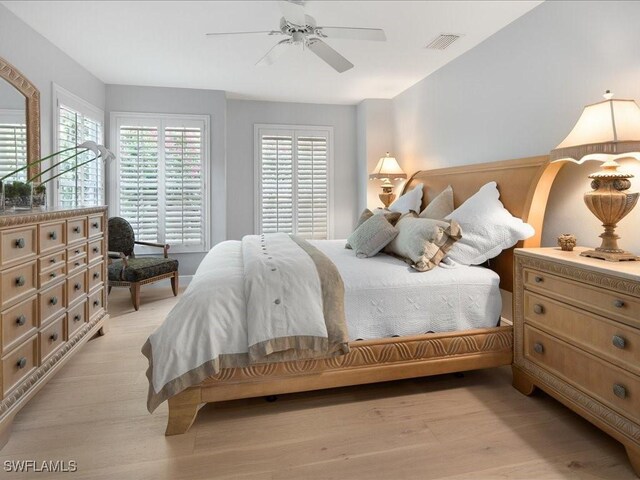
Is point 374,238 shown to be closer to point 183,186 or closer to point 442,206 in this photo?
point 442,206

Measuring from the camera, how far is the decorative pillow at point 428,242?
8.01 ft

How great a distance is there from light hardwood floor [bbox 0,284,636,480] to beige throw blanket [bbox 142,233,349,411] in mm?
313

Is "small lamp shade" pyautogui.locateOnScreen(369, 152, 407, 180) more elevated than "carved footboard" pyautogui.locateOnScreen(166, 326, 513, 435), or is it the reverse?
"small lamp shade" pyautogui.locateOnScreen(369, 152, 407, 180)

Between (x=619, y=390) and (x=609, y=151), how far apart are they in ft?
3.61

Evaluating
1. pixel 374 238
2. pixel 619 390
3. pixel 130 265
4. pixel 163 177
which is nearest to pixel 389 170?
pixel 374 238

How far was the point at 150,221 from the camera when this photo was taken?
4.92 meters

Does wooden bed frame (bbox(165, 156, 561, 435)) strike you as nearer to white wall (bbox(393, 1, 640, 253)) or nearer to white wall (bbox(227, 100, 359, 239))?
white wall (bbox(393, 1, 640, 253))

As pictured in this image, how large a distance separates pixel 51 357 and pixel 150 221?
284cm

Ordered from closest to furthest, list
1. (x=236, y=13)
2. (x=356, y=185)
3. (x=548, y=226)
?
(x=548, y=226), (x=236, y=13), (x=356, y=185)

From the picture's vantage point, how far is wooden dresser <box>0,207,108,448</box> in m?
1.85

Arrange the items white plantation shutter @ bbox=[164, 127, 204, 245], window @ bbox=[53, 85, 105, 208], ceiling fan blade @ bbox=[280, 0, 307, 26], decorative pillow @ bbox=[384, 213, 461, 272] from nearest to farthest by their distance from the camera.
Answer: ceiling fan blade @ bbox=[280, 0, 307, 26]
decorative pillow @ bbox=[384, 213, 461, 272]
window @ bbox=[53, 85, 105, 208]
white plantation shutter @ bbox=[164, 127, 204, 245]

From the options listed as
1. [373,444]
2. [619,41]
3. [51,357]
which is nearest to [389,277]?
A: [373,444]

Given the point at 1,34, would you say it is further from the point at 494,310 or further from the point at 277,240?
the point at 494,310

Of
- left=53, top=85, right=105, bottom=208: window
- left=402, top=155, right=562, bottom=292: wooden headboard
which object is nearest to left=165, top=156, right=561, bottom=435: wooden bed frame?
left=402, top=155, right=562, bottom=292: wooden headboard
